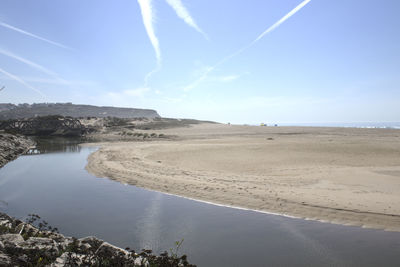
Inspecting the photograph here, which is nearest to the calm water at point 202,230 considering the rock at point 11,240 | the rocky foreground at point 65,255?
the rocky foreground at point 65,255

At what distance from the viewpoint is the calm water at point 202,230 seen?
4871mm

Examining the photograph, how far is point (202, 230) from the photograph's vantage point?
6.05m

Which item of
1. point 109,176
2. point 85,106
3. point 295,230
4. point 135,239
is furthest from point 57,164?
point 85,106

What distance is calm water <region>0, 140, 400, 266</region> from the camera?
4871 millimetres

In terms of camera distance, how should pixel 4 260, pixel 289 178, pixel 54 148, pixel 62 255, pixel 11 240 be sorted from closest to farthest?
pixel 4 260 → pixel 62 255 → pixel 11 240 → pixel 289 178 → pixel 54 148

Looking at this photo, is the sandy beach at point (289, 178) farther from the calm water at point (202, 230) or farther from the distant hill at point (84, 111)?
the distant hill at point (84, 111)

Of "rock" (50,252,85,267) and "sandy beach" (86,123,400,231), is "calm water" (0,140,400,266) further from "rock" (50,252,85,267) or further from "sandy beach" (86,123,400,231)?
"rock" (50,252,85,267)

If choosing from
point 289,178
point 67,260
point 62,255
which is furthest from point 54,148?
point 67,260

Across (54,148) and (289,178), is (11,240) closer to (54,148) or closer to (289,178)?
(289,178)

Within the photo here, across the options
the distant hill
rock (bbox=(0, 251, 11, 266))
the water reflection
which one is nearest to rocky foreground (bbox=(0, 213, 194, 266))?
rock (bbox=(0, 251, 11, 266))

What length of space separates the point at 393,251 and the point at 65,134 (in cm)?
4113

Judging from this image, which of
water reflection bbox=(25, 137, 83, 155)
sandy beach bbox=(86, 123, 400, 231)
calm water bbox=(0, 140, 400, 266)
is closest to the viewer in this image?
calm water bbox=(0, 140, 400, 266)

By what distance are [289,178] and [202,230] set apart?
5342 millimetres

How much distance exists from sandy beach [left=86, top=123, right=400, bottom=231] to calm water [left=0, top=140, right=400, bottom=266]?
0.64 m
